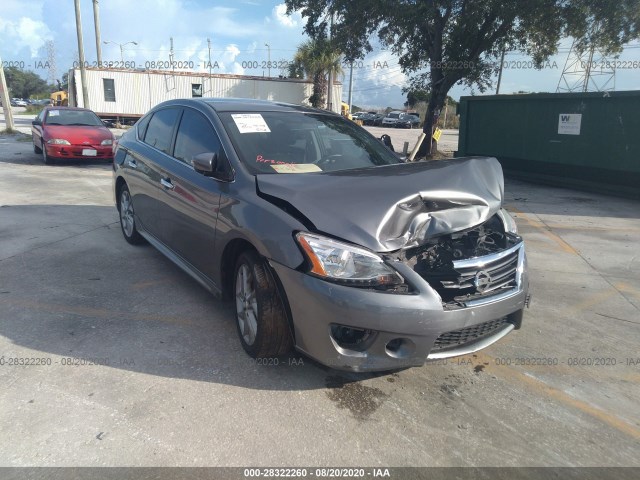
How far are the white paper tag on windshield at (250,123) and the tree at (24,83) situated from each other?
105 metres

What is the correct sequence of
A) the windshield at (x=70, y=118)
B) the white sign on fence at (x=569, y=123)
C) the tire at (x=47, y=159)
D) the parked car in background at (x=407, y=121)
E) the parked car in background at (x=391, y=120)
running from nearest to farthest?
the white sign on fence at (x=569, y=123)
the tire at (x=47, y=159)
the windshield at (x=70, y=118)
the parked car in background at (x=407, y=121)
the parked car in background at (x=391, y=120)

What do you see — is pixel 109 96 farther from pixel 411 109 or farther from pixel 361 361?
pixel 411 109

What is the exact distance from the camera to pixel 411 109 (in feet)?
206

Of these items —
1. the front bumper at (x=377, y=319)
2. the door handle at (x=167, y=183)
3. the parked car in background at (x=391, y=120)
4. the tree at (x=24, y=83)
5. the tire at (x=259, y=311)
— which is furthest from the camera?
the tree at (x=24, y=83)

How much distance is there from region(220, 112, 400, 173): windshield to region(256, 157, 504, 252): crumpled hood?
346 mm

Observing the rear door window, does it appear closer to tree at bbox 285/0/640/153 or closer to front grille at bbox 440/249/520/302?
front grille at bbox 440/249/520/302

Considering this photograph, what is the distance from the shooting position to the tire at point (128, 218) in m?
5.79

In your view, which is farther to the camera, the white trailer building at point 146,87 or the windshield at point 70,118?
the white trailer building at point 146,87

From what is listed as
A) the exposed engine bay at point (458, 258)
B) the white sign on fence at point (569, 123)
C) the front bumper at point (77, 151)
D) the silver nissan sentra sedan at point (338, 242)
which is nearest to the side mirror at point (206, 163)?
the silver nissan sentra sedan at point (338, 242)

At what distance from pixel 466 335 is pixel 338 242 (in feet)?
3.18

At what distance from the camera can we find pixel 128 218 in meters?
5.93

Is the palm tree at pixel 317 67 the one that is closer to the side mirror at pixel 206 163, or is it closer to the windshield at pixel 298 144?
the windshield at pixel 298 144

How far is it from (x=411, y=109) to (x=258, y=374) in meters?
63.0

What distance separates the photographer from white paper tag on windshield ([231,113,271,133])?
4023mm
